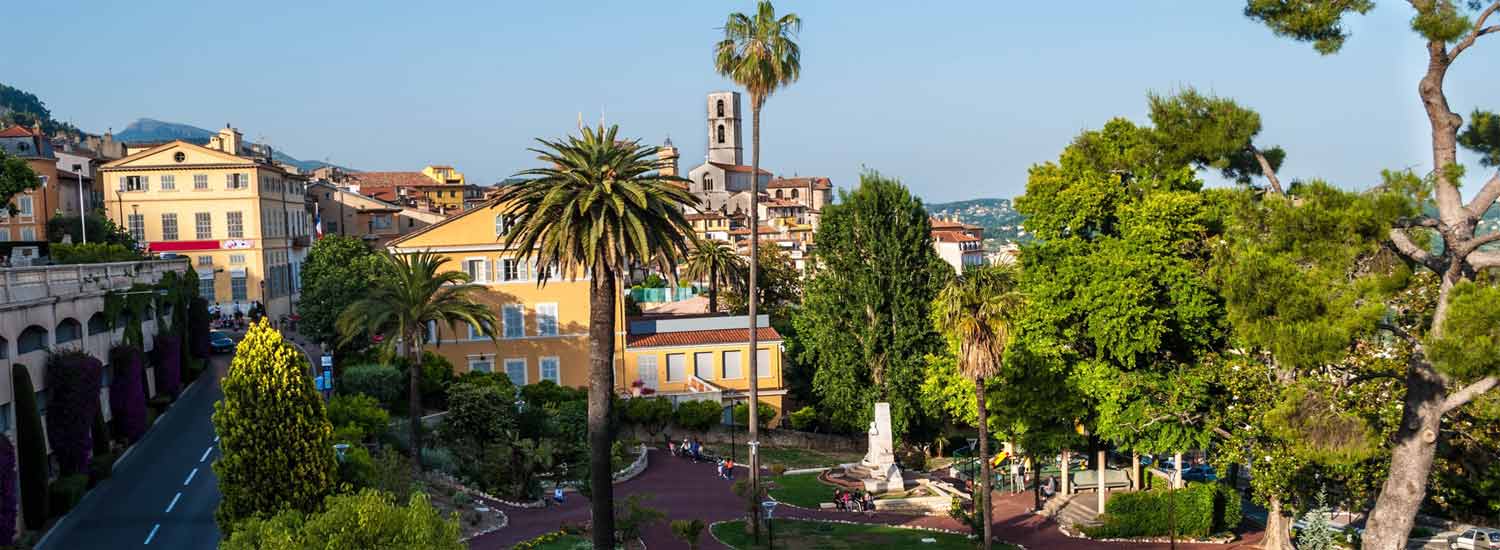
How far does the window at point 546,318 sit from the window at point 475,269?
3013 millimetres

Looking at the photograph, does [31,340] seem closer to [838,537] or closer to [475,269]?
[475,269]

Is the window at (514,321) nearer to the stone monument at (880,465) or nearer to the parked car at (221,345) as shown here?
the parked car at (221,345)

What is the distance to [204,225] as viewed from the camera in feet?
253

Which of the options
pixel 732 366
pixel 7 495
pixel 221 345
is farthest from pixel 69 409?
pixel 732 366

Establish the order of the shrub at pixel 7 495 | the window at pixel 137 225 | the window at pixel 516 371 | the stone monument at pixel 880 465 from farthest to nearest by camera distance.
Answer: the window at pixel 137 225 < the window at pixel 516 371 < the stone monument at pixel 880 465 < the shrub at pixel 7 495

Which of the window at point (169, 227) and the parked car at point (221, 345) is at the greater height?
the window at point (169, 227)

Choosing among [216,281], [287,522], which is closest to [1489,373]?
[287,522]

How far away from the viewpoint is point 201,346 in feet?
193

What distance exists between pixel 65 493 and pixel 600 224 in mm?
18040

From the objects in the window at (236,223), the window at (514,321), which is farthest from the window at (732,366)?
the window at (236,223)

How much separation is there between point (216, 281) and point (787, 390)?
38693 mm

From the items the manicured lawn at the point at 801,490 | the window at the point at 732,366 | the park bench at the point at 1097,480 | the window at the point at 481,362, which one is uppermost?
the window at the point at 481,362

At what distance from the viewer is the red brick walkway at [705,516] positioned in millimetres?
37938

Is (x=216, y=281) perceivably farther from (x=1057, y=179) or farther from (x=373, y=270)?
(x=1057, y=179)
